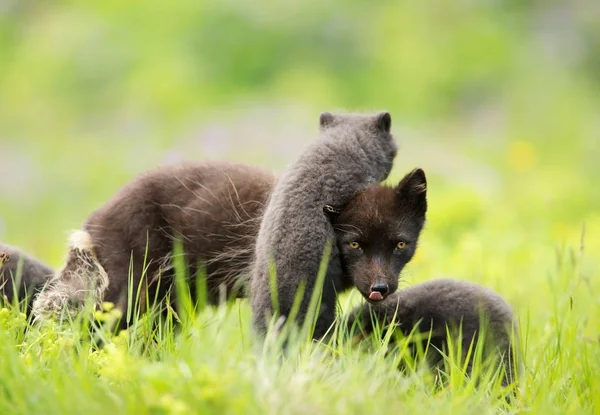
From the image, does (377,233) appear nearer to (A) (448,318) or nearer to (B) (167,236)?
(A) (448,318)

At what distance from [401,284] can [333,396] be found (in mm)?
1854

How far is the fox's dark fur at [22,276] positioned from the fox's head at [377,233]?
2269 millimetres

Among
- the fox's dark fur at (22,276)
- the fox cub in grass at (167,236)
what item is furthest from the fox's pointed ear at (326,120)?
the fox's dark fur at (22,276)

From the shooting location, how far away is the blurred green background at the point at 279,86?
1377 cm

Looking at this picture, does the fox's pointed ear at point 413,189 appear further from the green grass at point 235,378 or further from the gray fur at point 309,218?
the green grass at point 235,378

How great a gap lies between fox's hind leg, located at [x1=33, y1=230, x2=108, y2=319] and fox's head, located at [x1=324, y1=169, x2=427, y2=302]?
166 cm

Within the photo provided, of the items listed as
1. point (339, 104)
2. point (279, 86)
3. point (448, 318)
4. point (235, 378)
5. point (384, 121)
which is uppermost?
point (279, 86)

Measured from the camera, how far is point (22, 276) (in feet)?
19.0

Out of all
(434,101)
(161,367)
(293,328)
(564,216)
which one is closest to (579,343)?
(293,328)

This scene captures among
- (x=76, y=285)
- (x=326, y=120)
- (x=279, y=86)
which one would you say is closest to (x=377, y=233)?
(x=326, y=120)

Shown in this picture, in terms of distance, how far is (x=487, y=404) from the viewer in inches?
163

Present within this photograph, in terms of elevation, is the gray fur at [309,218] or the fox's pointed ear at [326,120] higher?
the fox's pointed ear at [326,120]

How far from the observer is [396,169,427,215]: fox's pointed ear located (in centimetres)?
471

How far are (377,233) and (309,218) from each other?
39cm
